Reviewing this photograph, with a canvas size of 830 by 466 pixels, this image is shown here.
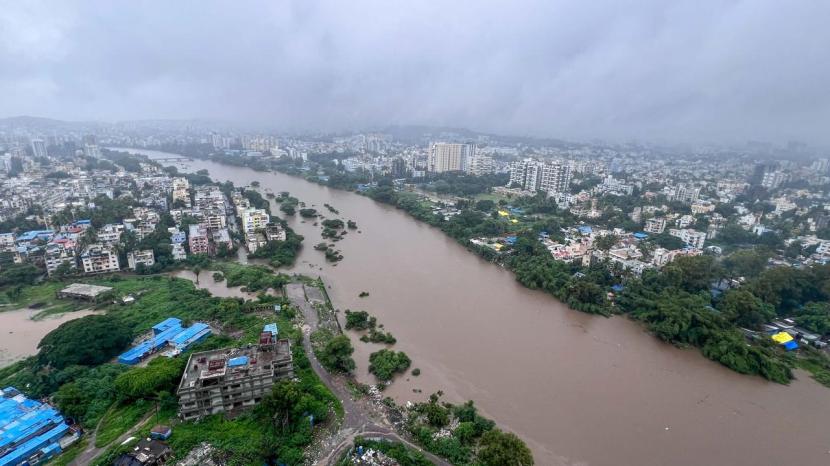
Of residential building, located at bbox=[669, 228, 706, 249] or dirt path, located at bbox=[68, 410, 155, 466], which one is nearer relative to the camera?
dirt path, located at bbox=[68, 410, 155, 466]

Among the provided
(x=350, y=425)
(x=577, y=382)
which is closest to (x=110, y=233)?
(x=350, y=425)

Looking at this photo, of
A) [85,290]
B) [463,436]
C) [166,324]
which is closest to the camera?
[463,436]

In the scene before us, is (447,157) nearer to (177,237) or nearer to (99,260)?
(177,237)

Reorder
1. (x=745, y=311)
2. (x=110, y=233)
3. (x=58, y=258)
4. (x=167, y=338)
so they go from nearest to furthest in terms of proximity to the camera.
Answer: (x=167, y=338), (x=745, y=311), (x=58, y=258), (x=110, y=233)

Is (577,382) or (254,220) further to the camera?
(254,220)

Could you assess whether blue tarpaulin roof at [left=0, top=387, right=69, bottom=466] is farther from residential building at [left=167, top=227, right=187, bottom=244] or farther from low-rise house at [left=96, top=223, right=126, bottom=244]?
low-rise house at [left=96, top=223, right=126, bottom=244]

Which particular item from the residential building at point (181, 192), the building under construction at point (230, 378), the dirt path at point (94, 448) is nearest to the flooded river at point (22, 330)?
the dirt path at point (94, 448)

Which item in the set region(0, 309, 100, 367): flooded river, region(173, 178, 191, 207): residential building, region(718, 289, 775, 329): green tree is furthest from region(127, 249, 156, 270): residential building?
region(718, 289, 775, 329): green tree

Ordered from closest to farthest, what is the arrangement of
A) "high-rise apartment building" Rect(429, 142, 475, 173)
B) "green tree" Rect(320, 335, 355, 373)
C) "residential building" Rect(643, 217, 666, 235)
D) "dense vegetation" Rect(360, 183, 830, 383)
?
"green tree" Rect(320, 335, 355, 373) < "dense vegetation" Rect(360, 183, 830, 383) < "residential building" Rect(643, 217, 666, 235) < "high-rise apartment building" Rect(429, 142, 475, 173)
